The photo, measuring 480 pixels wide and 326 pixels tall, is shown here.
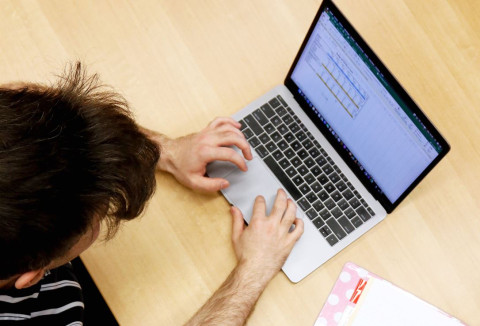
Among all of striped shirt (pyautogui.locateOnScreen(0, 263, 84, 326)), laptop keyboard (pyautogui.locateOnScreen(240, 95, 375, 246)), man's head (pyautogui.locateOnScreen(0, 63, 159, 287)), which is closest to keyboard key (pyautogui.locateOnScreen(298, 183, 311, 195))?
laptop keyboard (pyautogui.locateOnScreen(240, 95, 375, 246))

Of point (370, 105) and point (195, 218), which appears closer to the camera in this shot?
point (370, 105)

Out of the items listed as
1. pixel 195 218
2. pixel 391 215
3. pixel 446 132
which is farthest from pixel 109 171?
pixel 446 132

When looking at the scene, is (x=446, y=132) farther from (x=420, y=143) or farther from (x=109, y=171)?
(x=109, y=171)

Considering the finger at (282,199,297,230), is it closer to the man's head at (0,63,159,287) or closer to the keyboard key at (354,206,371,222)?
the keyboard key at (354,206,371,222)

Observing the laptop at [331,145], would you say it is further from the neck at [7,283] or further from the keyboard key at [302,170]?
the neck at [7,283]

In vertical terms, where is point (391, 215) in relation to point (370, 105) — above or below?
below

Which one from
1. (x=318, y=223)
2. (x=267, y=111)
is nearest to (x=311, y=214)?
(x=318, y=223)

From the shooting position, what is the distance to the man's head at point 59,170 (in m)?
0.72

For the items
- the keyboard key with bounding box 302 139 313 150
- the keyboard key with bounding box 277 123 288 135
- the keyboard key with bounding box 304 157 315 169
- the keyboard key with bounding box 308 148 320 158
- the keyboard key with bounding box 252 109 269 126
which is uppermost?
the keyboard key with bounding box 252 109 269 126

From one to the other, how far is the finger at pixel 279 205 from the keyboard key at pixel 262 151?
83 mm

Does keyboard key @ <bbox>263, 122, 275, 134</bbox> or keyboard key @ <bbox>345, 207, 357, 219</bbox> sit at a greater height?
keyboard key @ <bbox>263, 122, 275, 134</bbox>

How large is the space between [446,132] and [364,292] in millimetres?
365

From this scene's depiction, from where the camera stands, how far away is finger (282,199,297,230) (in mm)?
1037

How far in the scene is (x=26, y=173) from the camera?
715 mm
